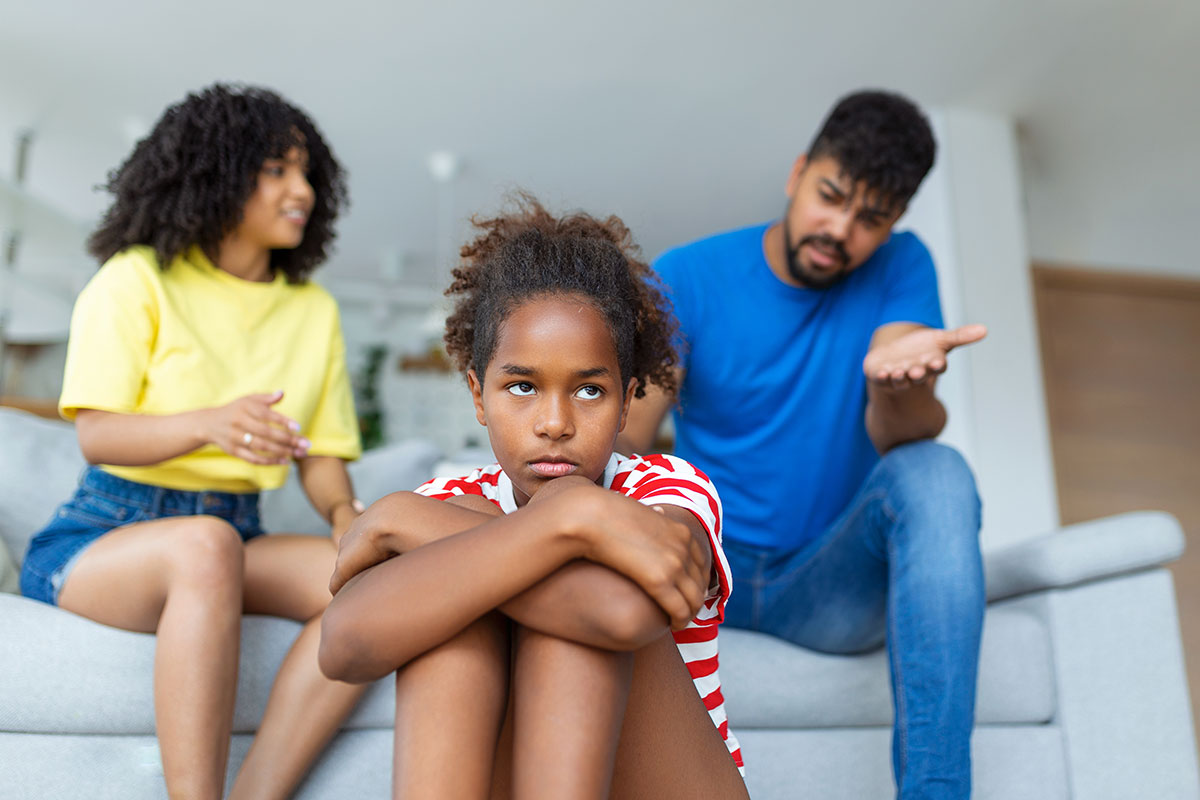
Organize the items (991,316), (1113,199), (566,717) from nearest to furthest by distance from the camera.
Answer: (566,717)
(991,316)
(1113,199)

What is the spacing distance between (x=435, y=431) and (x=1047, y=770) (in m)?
5.95

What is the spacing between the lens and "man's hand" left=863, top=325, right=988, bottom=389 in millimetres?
1205

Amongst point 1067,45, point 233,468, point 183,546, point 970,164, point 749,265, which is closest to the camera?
point 183,546

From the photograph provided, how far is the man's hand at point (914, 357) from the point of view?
1.21m

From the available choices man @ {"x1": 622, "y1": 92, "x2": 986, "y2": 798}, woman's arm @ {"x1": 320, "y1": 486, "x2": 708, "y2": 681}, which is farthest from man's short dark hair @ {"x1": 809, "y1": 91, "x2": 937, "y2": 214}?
woman's arm @ {"x1": 320, "y1": 486, "x2": 708, "y2": 681}

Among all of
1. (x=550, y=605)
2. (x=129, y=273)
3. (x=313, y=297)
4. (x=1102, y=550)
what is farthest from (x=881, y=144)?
(x=129, y=273)

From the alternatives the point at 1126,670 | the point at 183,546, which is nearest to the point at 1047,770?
the point at 1126,670

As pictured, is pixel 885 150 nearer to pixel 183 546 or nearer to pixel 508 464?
pixel 508 464

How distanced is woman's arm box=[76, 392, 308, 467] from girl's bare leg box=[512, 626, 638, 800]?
60 centimetres

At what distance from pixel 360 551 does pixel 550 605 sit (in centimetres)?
20

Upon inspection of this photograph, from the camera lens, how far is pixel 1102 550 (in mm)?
1437

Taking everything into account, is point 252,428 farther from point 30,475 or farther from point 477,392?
point 30,475

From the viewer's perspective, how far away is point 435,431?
6.99 m

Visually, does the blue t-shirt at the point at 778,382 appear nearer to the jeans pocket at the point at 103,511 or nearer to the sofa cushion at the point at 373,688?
the sofa cushion at the point at 373,688
